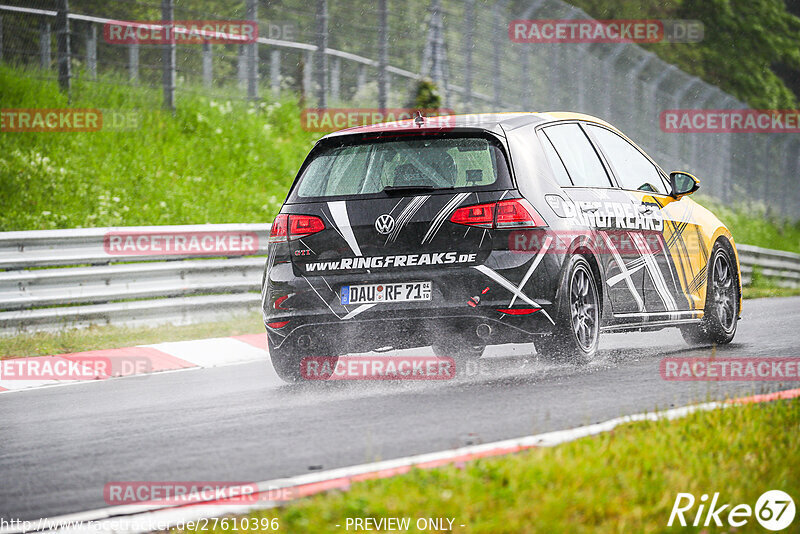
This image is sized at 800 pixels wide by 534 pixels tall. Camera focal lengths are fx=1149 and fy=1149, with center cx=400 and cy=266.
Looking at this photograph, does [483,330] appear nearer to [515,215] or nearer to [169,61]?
[515,215]

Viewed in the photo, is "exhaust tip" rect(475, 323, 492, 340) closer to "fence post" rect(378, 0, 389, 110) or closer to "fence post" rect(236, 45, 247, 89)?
"fence post" rect(236, 45, 247, 89)

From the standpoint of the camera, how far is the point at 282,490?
15.2 ft

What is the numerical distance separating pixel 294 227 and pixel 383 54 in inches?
471

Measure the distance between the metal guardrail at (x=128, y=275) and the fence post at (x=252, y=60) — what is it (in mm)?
6115

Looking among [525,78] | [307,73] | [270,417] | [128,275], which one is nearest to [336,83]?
[307,73]

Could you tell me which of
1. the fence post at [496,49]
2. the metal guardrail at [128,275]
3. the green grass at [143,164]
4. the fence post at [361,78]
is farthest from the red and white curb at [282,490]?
the fence post at [361,78]

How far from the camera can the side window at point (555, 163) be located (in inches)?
306

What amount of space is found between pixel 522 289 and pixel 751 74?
40053 millimetres

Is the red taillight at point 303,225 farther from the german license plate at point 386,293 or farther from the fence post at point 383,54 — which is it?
the fence post at point 383,54

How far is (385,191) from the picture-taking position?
287 inches

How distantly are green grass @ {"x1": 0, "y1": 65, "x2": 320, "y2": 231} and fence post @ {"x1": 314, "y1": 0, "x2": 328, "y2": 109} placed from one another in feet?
3.87

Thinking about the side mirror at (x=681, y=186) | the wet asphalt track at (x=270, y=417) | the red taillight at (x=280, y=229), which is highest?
the side mirror at (x=681, y=186)

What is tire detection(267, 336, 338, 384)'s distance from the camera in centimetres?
786

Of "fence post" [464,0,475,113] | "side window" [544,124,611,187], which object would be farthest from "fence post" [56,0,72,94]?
"side window" [544,124,611,187]
